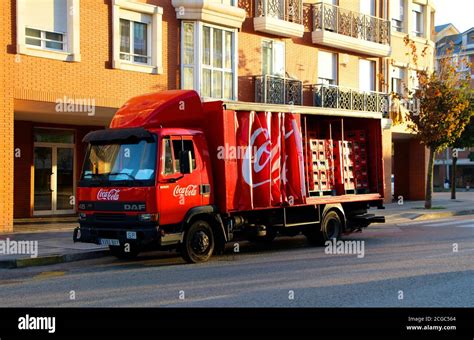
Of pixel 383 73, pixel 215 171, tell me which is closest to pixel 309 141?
pixel 215 171

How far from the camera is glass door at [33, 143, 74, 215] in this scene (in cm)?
2041

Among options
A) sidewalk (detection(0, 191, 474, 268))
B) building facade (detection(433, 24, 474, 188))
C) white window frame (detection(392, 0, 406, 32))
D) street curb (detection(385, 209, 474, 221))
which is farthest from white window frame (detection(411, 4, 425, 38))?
building facade (detection(433, 24, 474, 188))

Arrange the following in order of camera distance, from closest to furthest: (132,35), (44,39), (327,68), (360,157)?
(360,157) → (44,39) → (132,35) → (327,68)

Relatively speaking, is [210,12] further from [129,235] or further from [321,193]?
[129,235]

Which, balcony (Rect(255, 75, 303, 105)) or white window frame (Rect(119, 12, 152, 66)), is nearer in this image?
white window frame (Rect(119, 12, 152, 66))

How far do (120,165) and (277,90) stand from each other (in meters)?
12.8

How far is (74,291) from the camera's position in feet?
29.6

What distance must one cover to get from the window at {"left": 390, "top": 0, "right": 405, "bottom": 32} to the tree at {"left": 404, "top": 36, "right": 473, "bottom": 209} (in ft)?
16.0

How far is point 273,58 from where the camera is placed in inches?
916

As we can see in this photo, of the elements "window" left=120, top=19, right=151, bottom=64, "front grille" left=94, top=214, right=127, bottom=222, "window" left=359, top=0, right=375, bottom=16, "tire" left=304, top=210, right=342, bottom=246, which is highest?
"window" left=359, top=0, right=375, bottom=16

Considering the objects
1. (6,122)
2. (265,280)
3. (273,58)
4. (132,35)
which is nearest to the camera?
(265,280)

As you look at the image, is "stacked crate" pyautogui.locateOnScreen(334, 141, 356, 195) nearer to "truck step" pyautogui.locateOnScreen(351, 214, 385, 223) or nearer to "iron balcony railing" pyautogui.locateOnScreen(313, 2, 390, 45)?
"truck step" pyautogui.locateOnScreen(351, 214, 385, 223)

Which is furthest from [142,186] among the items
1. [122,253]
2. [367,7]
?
[367,7]

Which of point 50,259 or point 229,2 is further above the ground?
point 229,2
